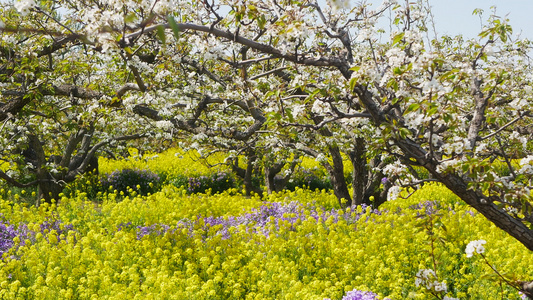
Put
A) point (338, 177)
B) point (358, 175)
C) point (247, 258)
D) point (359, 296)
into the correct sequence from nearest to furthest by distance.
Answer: point (359, 296) → point (247, 258) → point (358, 175) → point (338, 177)

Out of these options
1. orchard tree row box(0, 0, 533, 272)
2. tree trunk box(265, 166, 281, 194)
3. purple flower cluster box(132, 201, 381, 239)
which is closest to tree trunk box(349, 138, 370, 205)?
orchard tree row box(0, 0, 533, 272)

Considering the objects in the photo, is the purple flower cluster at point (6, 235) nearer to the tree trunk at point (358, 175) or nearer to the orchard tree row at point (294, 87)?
the orchard tree row at point (294, 87)

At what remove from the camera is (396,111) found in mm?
3742

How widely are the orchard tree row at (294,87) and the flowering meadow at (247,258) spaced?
0.66 m

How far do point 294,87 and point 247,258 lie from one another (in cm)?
291

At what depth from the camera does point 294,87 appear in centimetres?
409

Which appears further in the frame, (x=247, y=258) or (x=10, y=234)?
(x=10, y=234)

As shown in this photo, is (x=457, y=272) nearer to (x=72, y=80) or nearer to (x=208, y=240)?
(x=208, y=240)

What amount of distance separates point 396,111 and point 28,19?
583 cm

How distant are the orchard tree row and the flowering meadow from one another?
665mm

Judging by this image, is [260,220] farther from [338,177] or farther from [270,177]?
[270,177]

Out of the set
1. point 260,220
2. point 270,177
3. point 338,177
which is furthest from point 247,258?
point 270,177

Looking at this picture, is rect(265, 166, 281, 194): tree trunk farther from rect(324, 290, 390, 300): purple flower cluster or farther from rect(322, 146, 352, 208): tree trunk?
rect(324, 290, 390, 300): purple flower cluster

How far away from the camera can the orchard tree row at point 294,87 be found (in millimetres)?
2967
